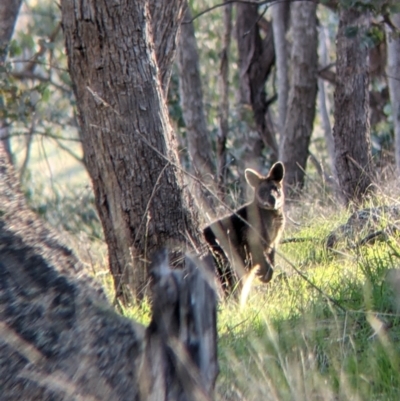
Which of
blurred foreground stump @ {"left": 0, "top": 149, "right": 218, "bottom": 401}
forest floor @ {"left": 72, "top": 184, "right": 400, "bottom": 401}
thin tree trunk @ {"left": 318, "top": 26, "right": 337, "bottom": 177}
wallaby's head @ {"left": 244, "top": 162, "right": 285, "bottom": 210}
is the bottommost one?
thin tree trunk @ {"left": 318, "top": 26, "right": 337, "bottom": 177}

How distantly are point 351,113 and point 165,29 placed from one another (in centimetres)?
306

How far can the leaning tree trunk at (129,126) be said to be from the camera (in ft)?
20.2

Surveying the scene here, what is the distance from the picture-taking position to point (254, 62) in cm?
1616

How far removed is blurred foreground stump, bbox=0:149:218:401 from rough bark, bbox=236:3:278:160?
41.7ft

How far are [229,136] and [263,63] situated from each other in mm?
1576

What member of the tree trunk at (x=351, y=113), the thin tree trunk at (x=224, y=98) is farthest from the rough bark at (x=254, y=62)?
the tree trunk at (x=351, y=113)

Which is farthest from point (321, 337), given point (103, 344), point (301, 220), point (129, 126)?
point (301, 220)

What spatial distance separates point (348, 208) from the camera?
24.8 ft

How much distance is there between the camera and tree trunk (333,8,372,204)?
9227 millimetres

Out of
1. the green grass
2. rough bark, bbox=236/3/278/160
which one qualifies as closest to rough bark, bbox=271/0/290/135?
rough bark, bbox=236/3/278/160

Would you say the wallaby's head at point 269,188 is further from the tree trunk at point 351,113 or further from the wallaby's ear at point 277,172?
the tree trunk at point 351,113

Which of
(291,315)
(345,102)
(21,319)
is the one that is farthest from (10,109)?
(21,319)

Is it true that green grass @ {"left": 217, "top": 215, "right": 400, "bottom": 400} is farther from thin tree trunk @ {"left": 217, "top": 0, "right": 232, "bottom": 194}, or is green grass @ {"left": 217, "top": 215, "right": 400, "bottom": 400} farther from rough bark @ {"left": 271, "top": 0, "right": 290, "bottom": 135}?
rough bark @ {"left": 271, "top": 0, "right": 290, "bottom": 135}

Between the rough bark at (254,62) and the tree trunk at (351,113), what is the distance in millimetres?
6150
